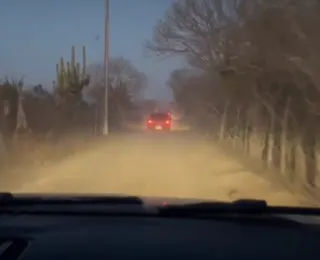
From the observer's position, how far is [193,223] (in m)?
3.76

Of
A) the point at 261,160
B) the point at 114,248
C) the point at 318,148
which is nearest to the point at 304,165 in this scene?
the point at 318,148

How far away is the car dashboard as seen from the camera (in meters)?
3.11

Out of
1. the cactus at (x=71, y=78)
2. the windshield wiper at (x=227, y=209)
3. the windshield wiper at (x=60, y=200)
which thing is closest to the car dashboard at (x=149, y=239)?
the windshield wiper at (x=227, y=209)

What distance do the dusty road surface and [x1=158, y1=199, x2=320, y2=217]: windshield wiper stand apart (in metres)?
11.4

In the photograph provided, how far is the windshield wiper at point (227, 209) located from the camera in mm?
4078

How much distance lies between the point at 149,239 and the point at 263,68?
2249cm

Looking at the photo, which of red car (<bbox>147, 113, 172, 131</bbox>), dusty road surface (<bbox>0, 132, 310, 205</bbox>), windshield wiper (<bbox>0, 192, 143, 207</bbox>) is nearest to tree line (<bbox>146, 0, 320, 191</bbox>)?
dusty road surface (<bbox>0, 132, 310, 205</bbox>)

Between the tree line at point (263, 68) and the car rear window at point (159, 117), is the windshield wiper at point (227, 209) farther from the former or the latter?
the car rear window at point (159, 117)

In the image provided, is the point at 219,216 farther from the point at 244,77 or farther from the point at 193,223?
the point at 244,77

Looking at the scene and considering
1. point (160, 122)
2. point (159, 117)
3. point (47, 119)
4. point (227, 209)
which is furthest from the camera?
point (159, 117)

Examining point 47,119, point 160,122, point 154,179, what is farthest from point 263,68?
point 160,122

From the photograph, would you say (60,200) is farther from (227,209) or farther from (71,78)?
(71,78)

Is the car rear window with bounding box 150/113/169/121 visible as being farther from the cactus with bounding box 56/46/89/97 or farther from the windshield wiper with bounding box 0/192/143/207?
the windshield wiper with bounding box 0/192/143/207

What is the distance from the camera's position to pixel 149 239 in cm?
335
